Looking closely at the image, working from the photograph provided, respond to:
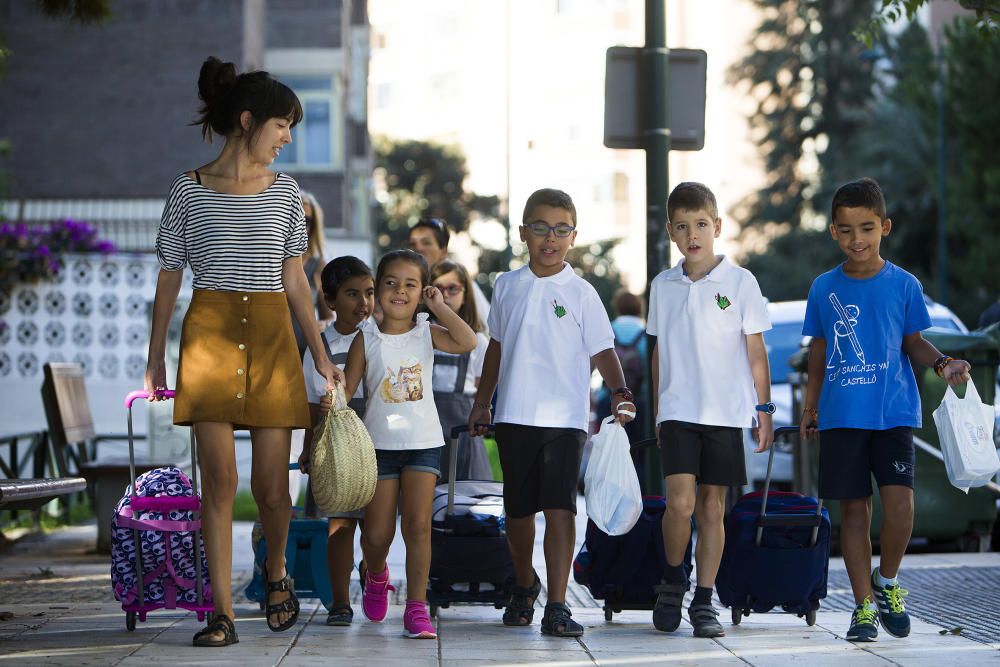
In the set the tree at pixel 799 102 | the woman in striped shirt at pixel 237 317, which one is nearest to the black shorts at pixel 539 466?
the woman in striped shirt at pixel 237 317

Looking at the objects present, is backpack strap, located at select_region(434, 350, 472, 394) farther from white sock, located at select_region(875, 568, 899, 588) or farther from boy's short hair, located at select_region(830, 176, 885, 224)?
white sock, located at select_region(875, 568, 899, 588)

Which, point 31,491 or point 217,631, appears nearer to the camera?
point 217,631

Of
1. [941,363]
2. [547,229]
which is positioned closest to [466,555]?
[547,229]

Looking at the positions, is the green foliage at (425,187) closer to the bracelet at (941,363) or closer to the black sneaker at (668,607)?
the black sneaker at (668,607)

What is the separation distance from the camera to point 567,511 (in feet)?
22.2

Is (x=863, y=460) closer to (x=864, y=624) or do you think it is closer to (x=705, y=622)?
(x=864, y=624)

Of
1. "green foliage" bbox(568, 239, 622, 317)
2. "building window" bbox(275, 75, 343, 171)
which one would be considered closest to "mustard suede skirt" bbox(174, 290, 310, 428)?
"building window" bbox(275, 75, 343, 171)

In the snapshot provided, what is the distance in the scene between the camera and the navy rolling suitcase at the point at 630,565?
704 cm

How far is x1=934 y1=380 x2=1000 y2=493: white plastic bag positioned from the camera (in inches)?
260

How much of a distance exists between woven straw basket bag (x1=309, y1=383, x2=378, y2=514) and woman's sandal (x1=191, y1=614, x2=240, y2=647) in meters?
0.57

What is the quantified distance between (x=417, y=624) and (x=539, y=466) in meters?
0.85

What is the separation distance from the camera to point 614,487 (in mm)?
6680

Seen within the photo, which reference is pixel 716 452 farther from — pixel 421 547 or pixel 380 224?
pixel 380 224

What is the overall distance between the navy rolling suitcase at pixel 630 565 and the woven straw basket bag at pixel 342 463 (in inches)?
47.9
